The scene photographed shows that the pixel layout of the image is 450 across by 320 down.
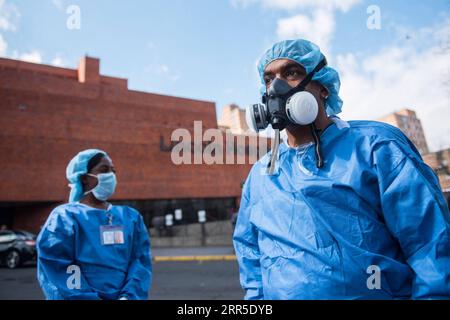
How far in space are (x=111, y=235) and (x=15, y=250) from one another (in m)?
12.4

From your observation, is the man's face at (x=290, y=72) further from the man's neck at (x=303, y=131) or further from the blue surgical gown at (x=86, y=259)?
the blue surgical gown at (x=86, y=259)

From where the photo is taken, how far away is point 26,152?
82.2 feet

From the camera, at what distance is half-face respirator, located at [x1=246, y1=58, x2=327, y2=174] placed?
1.62m

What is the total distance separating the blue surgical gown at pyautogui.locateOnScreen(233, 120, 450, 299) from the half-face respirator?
13 cm

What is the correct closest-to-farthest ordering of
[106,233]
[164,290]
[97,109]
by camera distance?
[106,233], [164,290], [97,109]

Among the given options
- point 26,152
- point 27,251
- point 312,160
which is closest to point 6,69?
point 26,152

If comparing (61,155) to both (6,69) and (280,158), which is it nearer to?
(6,69)

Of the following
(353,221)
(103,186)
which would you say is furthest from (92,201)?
(353,221)

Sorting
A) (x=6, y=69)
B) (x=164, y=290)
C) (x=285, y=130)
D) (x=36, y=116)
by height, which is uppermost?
(x=6, y=69)

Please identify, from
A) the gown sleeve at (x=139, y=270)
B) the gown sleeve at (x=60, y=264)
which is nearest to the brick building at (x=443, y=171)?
the gown sleeve at (x=139, y=270)

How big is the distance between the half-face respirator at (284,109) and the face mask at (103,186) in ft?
6.13

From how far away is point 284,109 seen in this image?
1.72 metres

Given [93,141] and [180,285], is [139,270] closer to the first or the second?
[180,285]
